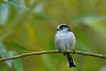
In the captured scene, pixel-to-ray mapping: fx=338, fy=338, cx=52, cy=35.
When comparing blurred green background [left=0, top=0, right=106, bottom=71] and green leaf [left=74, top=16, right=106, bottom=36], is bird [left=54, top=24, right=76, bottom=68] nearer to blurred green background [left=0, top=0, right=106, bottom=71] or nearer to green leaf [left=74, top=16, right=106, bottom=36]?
blurred green background [left=0, top=0, right=106, bottom=71]

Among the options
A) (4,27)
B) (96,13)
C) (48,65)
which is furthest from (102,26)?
(4,27)

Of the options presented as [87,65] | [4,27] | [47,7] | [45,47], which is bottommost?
[87,65]

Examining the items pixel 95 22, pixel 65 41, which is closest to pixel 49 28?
pixel 95 22

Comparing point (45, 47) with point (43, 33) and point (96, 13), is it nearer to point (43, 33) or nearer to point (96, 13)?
point (43, 33)

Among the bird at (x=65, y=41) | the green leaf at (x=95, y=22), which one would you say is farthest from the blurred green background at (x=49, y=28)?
the bird at (x=65, y=41)

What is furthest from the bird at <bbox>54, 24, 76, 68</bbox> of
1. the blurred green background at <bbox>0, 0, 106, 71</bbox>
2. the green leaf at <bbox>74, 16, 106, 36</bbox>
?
the green leaf at <bbox>74, 16, 106, 36</bbox>

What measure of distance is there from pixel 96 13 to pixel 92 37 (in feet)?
1.28

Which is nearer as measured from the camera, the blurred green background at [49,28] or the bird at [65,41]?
the bird at [65,41]

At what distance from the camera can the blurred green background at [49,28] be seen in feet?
11.2

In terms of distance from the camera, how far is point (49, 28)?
13.5 feet

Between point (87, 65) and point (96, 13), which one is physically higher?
point (96, 13)

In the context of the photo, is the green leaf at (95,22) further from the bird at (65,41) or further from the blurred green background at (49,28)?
the bird at (65,41)

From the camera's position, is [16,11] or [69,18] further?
[69,18]

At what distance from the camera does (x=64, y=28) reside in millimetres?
3158
